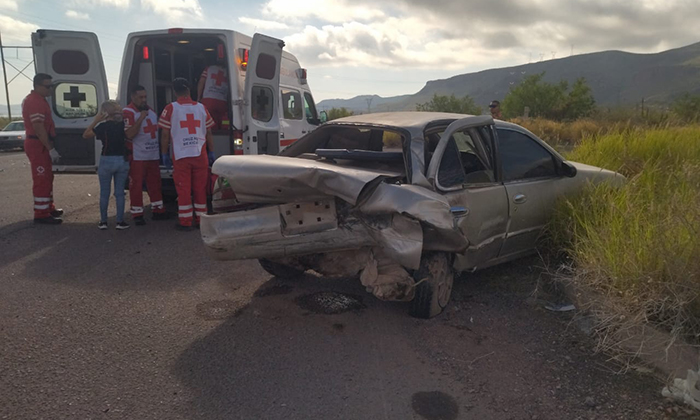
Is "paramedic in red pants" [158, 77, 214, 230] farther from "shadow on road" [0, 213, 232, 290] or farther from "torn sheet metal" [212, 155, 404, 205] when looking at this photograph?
"torn sheet metal" [212, 155, 404, 205]

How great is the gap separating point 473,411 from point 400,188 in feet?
4.90

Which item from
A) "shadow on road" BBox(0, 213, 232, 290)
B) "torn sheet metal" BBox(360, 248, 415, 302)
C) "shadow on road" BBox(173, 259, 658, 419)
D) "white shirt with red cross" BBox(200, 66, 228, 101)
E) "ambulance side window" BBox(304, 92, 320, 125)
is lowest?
"shadow on road" BBox(173, 259, 658, 419)

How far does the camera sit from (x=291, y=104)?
31.6ft

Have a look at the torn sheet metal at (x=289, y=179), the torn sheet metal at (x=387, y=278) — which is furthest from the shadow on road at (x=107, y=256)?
the torn sheet metal at (x=387, y=278)

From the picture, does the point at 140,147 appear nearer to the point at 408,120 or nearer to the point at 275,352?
the point at 408,120

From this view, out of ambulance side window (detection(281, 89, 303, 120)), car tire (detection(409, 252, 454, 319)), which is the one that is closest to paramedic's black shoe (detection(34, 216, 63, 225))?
ambulance side window (detection(281, 89, 303, 120))

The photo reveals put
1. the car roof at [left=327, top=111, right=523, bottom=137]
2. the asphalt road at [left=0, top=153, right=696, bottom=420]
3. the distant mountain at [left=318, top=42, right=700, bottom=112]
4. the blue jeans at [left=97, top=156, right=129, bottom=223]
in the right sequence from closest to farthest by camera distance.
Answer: the asphalt road at [left=0, top=153, right=696, bottom=420] → the car roof at [left=327, top=111, right=523, bottom=137] → the blue jeans at [left=97, top=156, right=129, bottom=223] → the distant mountain at [left=318, top=42, right=700, bottom=112]

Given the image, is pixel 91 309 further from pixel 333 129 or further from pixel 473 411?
pixel 473 411

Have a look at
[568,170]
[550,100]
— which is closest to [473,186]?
[568,170]

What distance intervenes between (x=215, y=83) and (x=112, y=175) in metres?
2.20

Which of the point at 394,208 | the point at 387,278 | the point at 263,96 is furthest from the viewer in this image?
the point at 263,96

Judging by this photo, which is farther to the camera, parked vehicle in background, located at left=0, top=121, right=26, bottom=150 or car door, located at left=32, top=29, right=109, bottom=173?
parked vehicle in background, located at left=0, top=121, right=26, bottom=150

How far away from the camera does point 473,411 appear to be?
2926mm

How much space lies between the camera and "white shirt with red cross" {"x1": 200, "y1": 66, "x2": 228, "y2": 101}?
322 inches
